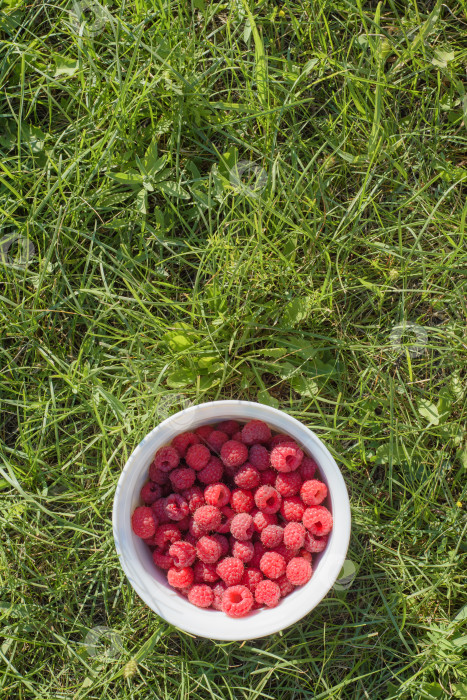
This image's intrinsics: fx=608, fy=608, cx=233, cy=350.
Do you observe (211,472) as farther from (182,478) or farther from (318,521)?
(318,521)

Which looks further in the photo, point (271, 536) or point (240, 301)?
point (240, 301)

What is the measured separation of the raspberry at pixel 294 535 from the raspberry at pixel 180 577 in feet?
0.97

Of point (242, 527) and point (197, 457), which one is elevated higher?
point (197, 457)

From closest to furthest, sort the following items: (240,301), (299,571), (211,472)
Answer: (299,571) → (211,472) → (240,301)

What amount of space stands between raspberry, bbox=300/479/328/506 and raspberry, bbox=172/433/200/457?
1.15ft

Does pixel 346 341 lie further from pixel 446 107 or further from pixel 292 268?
pixel 446 107

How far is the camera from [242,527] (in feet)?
5.67

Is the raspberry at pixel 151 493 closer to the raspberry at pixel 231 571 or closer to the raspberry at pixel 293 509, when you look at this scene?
the raspberry at pixel 231 571

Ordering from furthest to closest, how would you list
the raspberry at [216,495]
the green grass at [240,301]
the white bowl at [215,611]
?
the green grass at [240,301], the raspberry at [216,495], the white bowl at [215,611]

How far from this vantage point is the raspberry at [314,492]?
67.8 inches

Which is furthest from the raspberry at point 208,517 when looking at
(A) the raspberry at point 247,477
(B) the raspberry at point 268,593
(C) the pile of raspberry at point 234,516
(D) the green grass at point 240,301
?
(D) the green grass at point 240,301

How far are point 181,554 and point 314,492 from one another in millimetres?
418

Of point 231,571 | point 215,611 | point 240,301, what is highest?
point 240,301

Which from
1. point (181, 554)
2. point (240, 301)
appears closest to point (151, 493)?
point (181, 554)
